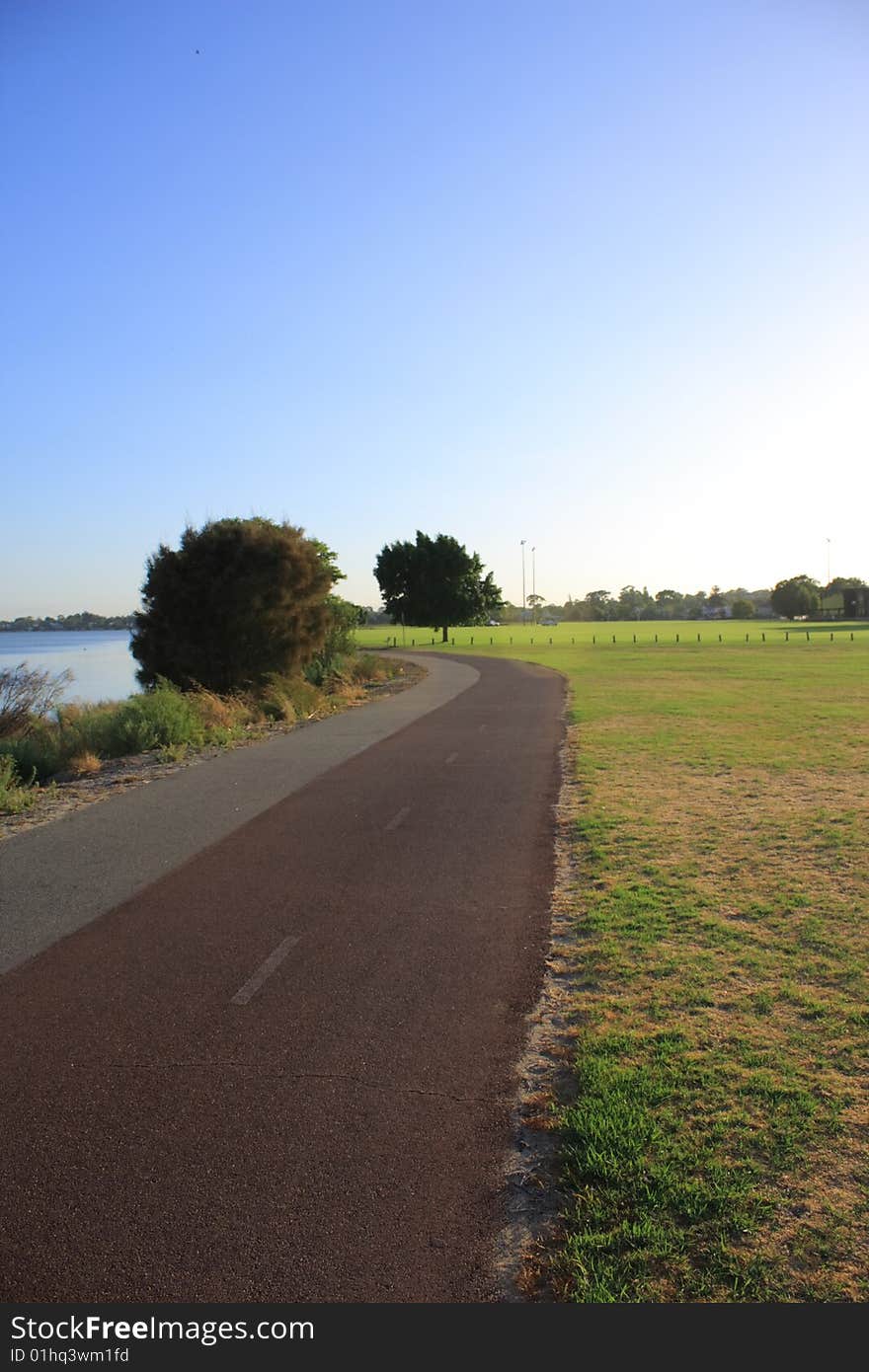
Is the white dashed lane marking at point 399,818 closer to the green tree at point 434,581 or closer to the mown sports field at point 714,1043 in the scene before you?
the mown sports field at point 714,1043

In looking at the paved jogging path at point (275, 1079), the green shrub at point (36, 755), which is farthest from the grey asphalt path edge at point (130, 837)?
the green shrub at point (36, 755)

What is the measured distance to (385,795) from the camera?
508 inches

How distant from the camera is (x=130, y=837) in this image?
34.3 ft

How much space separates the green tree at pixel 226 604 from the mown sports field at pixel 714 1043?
1609 centimetres

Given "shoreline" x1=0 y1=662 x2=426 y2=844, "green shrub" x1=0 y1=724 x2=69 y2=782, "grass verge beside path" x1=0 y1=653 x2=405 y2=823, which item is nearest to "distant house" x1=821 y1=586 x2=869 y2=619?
"grass verge beside path" x1=0 y1=653 x2=405 y2=823

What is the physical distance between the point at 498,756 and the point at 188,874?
336 inches

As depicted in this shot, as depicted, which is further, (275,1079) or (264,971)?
(264,971)

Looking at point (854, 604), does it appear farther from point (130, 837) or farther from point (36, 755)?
point (130, 837)

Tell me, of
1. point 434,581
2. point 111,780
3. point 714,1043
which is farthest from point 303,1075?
point 434,581

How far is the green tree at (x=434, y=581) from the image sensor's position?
94438 millimetres

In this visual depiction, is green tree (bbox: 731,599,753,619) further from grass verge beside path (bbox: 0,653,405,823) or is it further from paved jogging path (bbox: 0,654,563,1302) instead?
Answer: paved jogging path (bbox: 0,654,563,1302)

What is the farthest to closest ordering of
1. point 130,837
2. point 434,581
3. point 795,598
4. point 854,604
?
point 795,598 < point 854,604 < point 434,581 < point 130,837

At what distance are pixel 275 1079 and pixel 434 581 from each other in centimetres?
9102

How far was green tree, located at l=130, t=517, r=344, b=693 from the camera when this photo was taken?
88.8 feet
